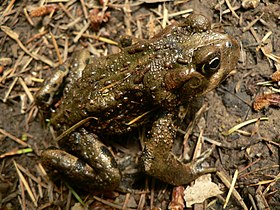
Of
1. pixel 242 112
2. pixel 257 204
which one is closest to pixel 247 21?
pixel 242 112

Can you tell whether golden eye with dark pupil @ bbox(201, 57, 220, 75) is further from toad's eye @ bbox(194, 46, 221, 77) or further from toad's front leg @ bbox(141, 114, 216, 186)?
toad's front leg @ bbox(141, 114, 216, 186)

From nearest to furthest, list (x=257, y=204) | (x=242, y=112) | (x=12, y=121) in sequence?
1. (x=257, y=204)
2. (x=242, y=112)
3. (x=12, y=121)

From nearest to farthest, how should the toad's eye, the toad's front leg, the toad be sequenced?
the toad's eye < the toad < the toad's front leg

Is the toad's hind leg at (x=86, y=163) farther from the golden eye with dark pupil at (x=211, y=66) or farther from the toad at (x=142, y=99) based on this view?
the golden eye with dark pupil at (x=211, y=66)

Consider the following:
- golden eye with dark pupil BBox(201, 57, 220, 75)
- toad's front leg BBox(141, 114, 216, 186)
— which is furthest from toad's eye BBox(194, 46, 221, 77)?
toad's front leg BBox(141, 114, 216, 186)

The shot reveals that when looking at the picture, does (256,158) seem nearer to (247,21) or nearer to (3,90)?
(247,21)

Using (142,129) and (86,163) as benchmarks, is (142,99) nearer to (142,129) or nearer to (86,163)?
(142,129)

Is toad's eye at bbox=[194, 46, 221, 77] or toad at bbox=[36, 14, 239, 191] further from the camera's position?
toad at bbox=[36, 14, 239, 191]
